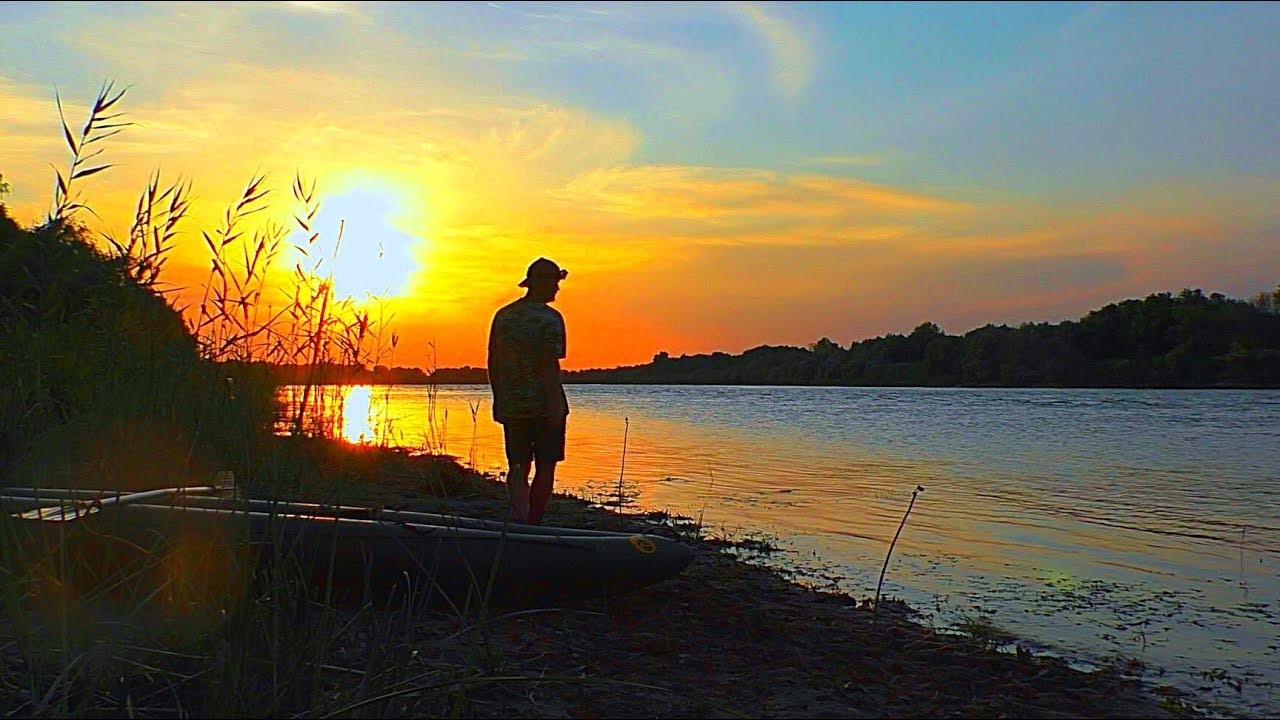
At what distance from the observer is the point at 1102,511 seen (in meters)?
12.7

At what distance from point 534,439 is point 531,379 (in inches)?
18.3

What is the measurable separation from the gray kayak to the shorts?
40.5 inches

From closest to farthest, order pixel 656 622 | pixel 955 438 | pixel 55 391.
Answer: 1. pixel 656 622
2. pixel 55 391
3. pixel 955 438

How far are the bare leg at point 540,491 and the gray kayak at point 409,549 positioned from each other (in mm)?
1032

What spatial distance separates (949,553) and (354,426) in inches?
213

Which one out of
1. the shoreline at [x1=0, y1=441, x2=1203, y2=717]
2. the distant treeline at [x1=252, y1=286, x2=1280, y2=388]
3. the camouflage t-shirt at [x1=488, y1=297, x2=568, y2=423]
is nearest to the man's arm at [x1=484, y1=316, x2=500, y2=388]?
the camouflage t-shirt at [x1=488, y1=297, x2=568, y2=423]

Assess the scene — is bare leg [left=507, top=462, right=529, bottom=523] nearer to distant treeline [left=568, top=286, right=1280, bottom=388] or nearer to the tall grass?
the tall grass

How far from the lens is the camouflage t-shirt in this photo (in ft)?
23.2

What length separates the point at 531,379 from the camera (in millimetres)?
7102

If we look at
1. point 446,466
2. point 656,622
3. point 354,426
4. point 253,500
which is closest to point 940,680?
point 656,622

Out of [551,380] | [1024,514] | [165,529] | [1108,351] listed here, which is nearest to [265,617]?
[165,529]

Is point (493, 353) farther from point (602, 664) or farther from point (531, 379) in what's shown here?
point (602, 664)

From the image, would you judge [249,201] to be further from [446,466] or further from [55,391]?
[446,466]

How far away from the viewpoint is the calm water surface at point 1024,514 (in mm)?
6590
